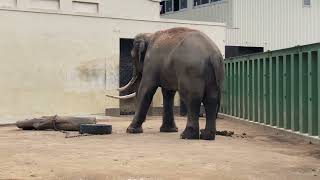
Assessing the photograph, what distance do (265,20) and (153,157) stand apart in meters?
19.3

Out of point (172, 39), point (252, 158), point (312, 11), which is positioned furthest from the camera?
point (312, 11)

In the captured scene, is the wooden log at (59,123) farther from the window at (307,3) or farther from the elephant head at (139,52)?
the window at (307,3)

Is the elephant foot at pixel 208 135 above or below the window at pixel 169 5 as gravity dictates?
below

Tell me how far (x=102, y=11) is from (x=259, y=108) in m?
9.11

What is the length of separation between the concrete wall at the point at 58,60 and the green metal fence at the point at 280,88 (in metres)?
4.11

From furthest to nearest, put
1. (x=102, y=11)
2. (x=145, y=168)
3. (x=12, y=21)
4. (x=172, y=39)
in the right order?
(x=102, y=11)
(x=12, y=21)
(x=172, y=39)
(x=145, y=168)

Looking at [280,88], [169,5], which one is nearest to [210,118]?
[280,88]

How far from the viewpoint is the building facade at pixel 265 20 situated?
25.4 meters

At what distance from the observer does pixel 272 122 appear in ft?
42.2

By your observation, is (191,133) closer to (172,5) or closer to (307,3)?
(307,3)

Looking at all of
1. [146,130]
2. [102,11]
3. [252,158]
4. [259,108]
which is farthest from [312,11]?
[252,158]

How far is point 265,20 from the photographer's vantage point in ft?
85.8

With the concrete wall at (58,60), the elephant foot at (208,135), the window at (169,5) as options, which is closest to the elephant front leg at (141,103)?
the elephant foot at (208,135)

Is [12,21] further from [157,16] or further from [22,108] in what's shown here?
[157,16]
